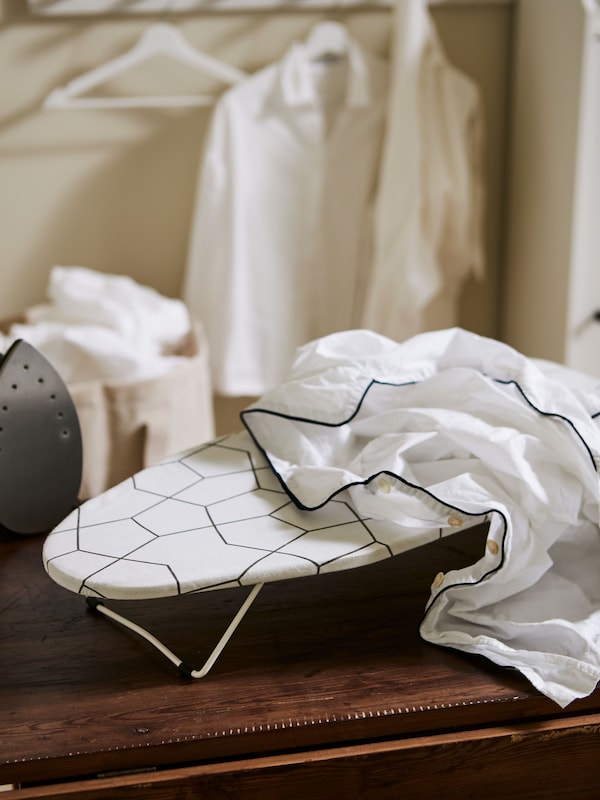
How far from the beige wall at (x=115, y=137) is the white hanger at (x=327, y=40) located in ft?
0.25

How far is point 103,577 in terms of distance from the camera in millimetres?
662

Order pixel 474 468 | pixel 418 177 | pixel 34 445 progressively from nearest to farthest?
1. pixel 474 468
2. pixel 34 445
3. pixel 418 177

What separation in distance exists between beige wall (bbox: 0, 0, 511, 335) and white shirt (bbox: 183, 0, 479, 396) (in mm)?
121

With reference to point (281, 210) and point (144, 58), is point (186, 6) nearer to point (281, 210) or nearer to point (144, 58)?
point (144, 58)

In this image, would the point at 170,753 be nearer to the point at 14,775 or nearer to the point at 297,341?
the point at 14,775

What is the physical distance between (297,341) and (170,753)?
139 centimetres

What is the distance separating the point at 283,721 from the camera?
646mm

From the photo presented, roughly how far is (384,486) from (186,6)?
150cm

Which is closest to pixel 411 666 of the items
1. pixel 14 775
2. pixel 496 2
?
pixel 14 775

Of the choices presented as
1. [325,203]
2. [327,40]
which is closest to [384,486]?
[325,203]

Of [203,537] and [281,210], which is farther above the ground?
[281,210]

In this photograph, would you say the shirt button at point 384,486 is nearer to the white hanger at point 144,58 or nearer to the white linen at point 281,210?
the white linen at point 281,210

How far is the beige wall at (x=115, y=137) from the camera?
186 centimetres

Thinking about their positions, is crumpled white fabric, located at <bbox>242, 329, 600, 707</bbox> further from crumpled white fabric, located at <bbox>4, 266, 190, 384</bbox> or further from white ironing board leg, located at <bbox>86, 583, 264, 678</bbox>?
crumpled white fabric, located at <bbox>4, 266, 190, 384</bbox>
